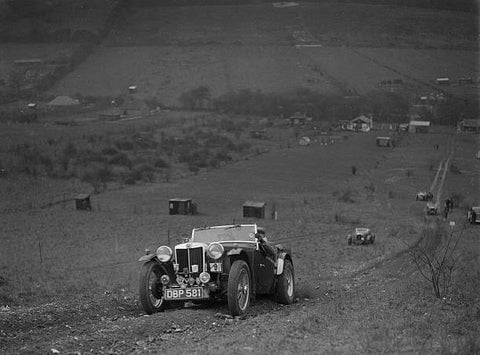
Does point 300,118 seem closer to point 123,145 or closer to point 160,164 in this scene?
point 123,145

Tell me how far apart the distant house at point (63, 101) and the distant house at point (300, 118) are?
3018 centimetres

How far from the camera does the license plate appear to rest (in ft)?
31.9

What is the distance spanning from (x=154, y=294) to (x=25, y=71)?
94.8 metres

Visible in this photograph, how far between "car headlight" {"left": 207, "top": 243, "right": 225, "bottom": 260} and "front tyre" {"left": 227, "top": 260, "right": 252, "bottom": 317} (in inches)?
10.4

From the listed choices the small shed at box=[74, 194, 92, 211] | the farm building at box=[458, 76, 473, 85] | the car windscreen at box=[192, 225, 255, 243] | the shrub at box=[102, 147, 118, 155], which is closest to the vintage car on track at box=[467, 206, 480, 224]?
the small shed at box=[74, 194, 92, 211]

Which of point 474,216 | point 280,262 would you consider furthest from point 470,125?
point 280,262

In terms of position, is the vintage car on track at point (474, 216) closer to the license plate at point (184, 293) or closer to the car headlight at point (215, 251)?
the car headlight at point (215, 251)

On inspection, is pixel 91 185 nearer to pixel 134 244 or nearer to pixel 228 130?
pixel 134 244

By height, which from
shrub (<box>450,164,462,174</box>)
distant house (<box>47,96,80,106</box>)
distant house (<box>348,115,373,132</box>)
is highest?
distant house (<box>47,96,80,106</box>)

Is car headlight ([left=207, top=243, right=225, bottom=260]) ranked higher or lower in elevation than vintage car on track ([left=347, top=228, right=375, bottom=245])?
higher

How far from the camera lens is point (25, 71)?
98062mm

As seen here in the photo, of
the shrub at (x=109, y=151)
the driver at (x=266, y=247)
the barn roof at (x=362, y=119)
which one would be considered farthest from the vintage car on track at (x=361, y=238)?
the barn roof at (x=362, y=119)

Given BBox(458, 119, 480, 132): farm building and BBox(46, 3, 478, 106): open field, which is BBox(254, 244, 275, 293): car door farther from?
BBox(46, 3, 478, 106): open field

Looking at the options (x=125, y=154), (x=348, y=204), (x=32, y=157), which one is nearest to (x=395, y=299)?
(x=348, y=204)
